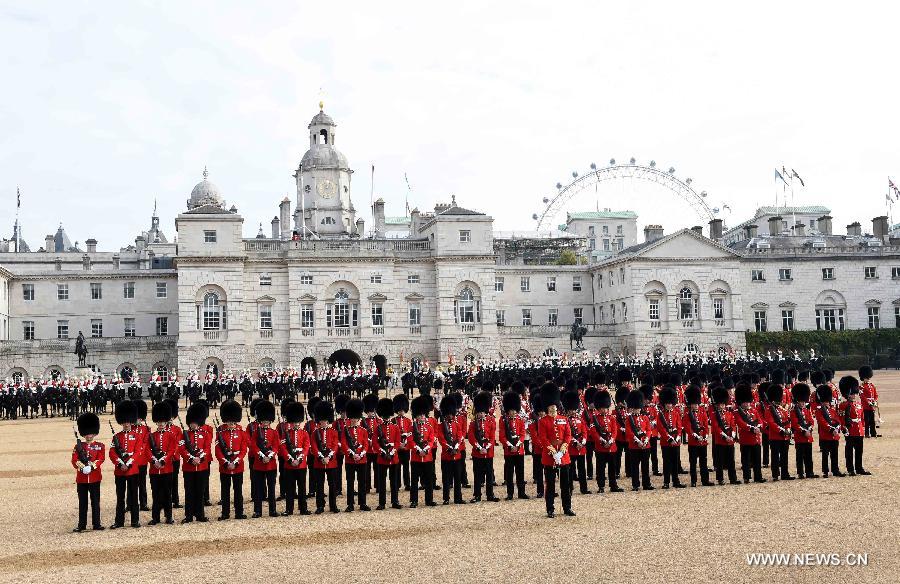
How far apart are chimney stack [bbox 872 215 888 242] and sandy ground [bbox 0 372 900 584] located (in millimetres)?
61600

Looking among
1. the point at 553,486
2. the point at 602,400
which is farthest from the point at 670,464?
the point at 553,486

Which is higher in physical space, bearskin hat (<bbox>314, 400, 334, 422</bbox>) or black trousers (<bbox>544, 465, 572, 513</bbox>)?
bearskin hat (<bbox>314, 400, 334, 422</bbox>)

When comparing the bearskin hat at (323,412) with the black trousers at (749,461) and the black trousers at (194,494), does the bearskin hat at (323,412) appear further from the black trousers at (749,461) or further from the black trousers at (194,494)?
the black trousers at (749,461)

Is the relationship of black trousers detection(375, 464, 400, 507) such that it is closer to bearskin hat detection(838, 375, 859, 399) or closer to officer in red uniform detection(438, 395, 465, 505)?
officer in red uniform detection(438, 395, 465, 505)

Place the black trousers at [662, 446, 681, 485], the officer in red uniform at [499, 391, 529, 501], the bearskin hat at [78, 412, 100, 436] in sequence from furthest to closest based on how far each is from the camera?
1. the black trousers at [662, 446, 681, 485]
2. the officer in red uniform at [499, 391, 529, 501]
3. the bearskin hat at [78, 412, 100, 436]

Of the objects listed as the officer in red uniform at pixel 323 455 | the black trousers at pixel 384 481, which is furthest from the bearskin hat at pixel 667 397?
the officer in red uniform at pixel 323 455

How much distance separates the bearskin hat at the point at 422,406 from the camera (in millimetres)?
16312

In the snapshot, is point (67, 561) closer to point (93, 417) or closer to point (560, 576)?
point (93, 417)

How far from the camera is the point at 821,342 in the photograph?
64188 mm

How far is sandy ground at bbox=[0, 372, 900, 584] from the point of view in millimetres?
10852

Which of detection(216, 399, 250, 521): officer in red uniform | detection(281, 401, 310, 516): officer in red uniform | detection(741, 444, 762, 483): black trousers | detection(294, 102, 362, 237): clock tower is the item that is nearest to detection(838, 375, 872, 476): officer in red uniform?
detection(741, 444, 762, 483): black trousers

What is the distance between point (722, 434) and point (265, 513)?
7946mm

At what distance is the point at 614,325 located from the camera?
64375mm

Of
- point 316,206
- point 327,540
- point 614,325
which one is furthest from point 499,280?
point 327,540
